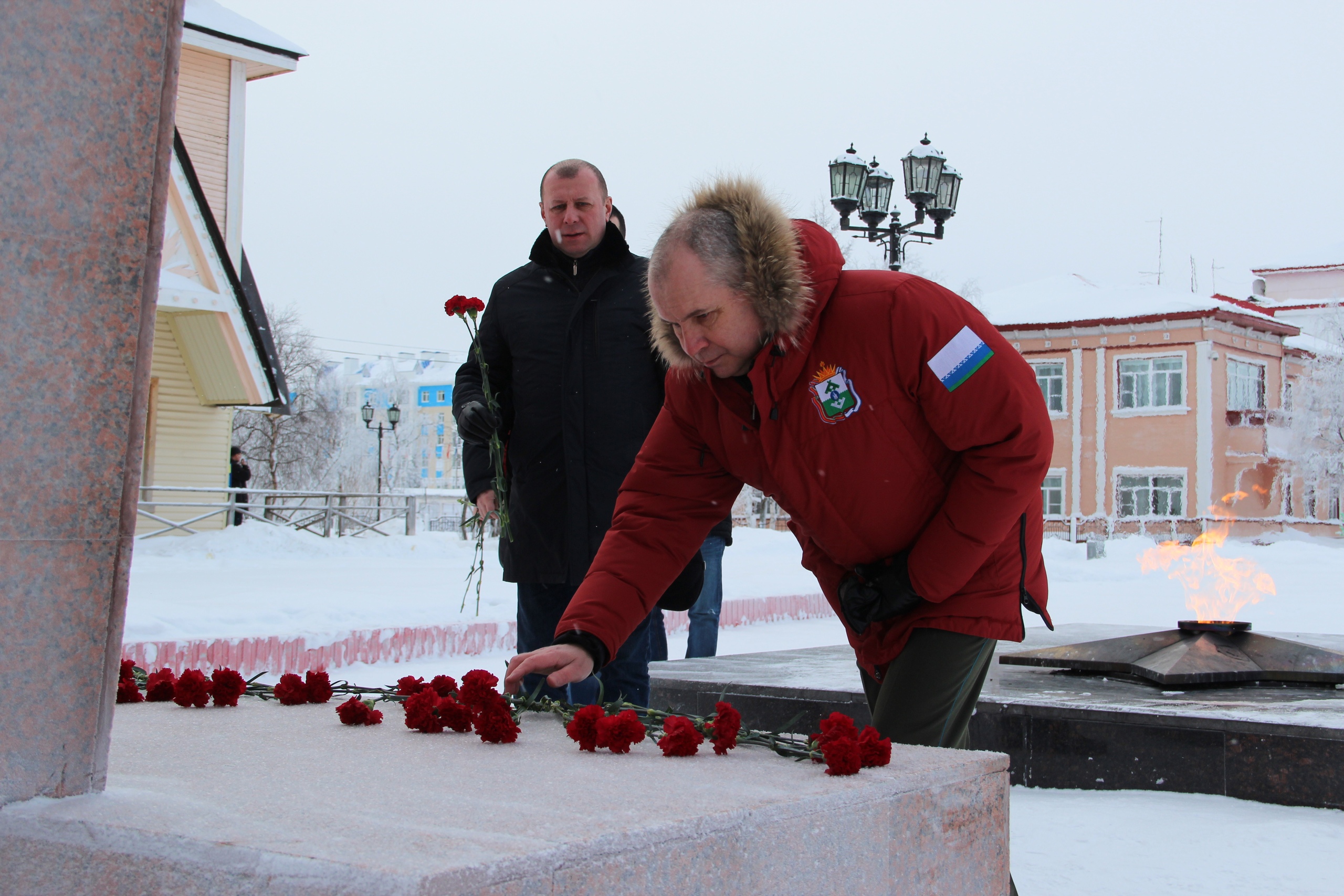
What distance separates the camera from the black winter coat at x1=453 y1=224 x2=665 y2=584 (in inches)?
151

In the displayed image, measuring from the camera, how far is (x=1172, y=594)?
1531 centimetres

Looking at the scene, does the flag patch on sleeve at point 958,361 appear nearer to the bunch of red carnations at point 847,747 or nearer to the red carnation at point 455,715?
the bunch of red carnations at point 847,747

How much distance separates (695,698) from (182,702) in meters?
2.90

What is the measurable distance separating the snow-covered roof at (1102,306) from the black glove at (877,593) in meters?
30.1

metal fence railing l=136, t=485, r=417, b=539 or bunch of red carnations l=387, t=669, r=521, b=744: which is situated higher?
metal fence railing l=136, t=485, r=417, b=539

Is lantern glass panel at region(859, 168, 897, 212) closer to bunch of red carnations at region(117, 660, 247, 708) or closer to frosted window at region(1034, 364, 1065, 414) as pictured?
bunch of red carnations at region(117, 660, 247, 708)

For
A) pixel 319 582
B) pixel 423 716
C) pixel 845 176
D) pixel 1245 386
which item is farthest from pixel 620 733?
pixel 1245 386

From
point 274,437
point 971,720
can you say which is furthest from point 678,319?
point 274,437

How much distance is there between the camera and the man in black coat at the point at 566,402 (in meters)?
3.84

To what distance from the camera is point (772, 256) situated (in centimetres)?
232

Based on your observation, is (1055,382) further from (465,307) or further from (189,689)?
(189,689)

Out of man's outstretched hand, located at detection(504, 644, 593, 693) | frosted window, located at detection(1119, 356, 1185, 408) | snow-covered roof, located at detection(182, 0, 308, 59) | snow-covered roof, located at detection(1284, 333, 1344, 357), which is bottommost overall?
man's outstretched hand, located at detection(504, 644, 593, 693)

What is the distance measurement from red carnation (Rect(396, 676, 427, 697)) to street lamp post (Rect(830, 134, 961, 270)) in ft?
36.1

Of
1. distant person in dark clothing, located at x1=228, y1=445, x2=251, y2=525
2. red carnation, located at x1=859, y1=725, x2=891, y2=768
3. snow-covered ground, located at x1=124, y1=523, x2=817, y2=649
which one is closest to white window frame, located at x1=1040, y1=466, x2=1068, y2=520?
snow-covered ground, located at x1=124, y1=523, x2=817, y2=649
